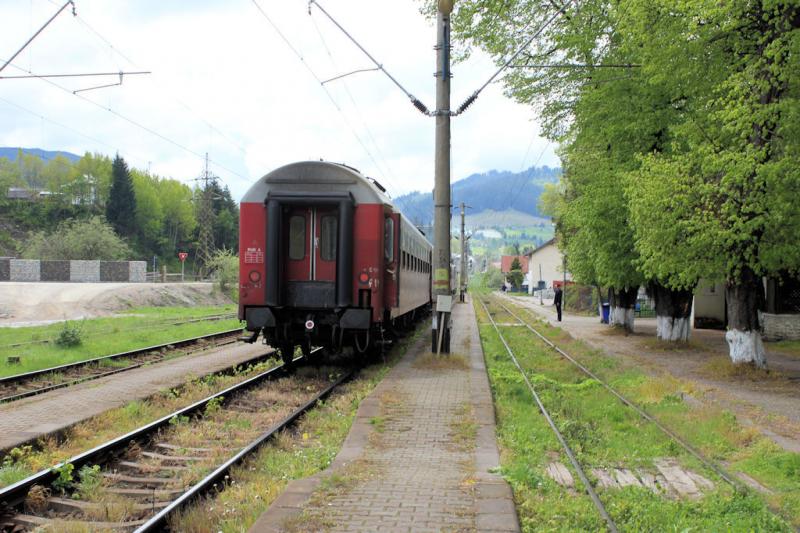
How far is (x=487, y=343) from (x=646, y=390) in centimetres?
922

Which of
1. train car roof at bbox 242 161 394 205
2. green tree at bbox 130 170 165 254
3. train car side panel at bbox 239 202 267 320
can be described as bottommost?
train car side panel at bbox 239 202 267 320

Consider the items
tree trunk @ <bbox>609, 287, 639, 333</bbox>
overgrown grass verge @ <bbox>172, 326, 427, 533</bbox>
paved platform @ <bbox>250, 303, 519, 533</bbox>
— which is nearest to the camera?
paved platform @ <bbox>250, 303, 519, 533</bbox>

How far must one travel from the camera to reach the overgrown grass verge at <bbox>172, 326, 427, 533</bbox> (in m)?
5.20

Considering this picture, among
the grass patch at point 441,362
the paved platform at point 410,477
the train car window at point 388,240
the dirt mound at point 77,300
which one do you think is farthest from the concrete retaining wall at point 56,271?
the paved platform at point 410,477

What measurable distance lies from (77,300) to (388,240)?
86.9 feet

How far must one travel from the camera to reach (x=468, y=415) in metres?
9.26

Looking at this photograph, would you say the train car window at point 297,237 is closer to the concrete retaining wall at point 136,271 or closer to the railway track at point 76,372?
the railway track at point 76,372

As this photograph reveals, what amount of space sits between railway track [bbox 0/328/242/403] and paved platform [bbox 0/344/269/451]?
28cm

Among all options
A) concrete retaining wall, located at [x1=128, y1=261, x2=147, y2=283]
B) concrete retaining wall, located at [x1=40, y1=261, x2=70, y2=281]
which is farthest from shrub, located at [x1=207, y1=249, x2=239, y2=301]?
concrete retaining wall, located at [x1=40, y1=261, x2=70, y2=281]

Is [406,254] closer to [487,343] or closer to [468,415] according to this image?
[487,343]

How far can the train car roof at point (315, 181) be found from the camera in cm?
1252

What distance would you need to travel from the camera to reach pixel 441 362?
14.5 meters

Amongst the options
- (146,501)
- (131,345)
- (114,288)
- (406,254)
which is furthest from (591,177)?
(114,288)

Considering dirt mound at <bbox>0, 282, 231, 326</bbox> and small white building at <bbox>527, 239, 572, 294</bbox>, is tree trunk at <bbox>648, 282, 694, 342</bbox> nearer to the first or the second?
dirt mound at <bbox>0, 282, 231, 326</bbox>
